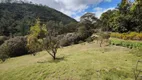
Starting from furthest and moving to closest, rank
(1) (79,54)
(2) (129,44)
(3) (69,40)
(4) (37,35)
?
(3) (69,40) < (2) (129,44) < (4) (37,35) < (1) (79,54)

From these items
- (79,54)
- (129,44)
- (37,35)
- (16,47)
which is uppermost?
(37,35)

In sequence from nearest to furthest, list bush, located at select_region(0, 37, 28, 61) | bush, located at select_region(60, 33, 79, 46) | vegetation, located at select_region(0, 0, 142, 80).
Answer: vegetation, located at select_region(0, 0, 142, 80) → bush, located at select_region(0, 37, 28, 61) → bush, located at select_region(60, 33, 79, 46)

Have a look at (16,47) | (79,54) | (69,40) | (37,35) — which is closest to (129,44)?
(79,54)

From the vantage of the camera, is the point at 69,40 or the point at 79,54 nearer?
the point at 79,54

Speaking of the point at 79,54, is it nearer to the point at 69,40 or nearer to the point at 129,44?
the point at 129,44

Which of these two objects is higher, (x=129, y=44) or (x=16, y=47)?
(x=129, y=44)

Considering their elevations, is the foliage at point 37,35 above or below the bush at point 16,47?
above

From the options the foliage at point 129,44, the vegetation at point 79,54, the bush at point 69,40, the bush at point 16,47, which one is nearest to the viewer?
the vegetation at point 79,54

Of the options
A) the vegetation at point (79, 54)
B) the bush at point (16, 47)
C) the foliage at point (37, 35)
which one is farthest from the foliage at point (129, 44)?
Answer: the bush at point (16, 47)

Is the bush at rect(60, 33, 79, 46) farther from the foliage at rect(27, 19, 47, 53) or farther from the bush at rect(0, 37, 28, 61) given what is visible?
the foliage at rect(27, 19, 47, 53)

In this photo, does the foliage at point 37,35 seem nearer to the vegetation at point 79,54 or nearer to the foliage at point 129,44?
the vegetation at point 79,54

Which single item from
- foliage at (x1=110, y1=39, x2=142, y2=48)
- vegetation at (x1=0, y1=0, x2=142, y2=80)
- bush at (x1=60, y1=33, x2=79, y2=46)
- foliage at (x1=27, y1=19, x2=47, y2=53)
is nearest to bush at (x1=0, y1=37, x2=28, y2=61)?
vegetation at (x1=0, y1=0, x2=142, y2=80)

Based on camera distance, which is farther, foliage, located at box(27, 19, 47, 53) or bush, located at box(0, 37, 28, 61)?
bush, located at box(0, 37, 28, 61)

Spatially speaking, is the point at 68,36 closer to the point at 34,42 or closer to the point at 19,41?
the point at 19,41
